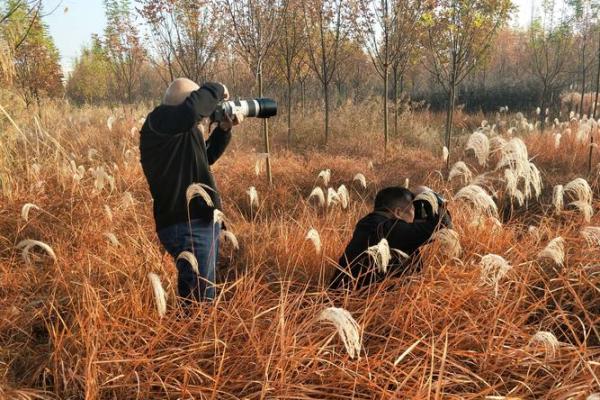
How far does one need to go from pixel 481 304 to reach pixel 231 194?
4.15m

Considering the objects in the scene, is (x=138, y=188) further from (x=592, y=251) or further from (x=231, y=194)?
(x=592, y=251)

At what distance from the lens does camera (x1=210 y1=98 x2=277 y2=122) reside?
3053mm

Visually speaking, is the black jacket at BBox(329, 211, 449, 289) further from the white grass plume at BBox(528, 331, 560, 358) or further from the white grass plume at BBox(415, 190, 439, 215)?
the white grass plume at BBox(528, 331, 560, 358)

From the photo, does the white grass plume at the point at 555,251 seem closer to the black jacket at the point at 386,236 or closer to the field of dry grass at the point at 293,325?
the field of dry grass at the point at 293,325

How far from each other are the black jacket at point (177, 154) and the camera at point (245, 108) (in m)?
0.27

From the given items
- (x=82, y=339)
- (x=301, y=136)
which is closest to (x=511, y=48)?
(x=301, y=136)

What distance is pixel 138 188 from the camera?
19.0ft

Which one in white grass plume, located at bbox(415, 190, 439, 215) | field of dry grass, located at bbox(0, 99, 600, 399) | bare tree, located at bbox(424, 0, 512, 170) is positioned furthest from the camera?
bare tree, located at bbox(424, 0, 512, 170)

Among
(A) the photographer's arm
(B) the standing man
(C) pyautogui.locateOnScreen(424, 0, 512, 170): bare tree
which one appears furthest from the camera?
(C) pyautogui.locateOnScreen(424, 0, 512, 170): bare tree

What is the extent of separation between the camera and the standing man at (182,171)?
8.44 feet

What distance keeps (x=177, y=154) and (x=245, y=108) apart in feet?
2.60

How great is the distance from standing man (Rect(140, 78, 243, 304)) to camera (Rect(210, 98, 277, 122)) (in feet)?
0.82

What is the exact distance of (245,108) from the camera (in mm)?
3264

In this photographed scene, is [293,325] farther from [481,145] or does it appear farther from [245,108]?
[245,108]
